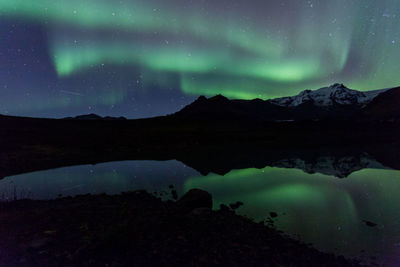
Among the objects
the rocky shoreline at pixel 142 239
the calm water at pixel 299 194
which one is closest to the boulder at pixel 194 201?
the rocky shoreline at pixel 142 239

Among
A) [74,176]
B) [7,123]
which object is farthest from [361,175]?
[7,123]

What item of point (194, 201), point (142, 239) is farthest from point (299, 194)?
point (142, 239)

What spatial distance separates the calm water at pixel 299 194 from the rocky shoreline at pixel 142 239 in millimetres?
1895

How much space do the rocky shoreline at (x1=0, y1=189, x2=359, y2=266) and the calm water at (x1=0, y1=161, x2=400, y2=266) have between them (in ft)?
6.22

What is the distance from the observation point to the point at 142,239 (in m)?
9.60

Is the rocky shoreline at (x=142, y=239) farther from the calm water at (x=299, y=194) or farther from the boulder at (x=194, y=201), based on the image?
the calm water at (x=299, y=194)

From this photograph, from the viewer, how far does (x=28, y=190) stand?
1931 centimetres

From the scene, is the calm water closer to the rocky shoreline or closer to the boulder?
the boulder

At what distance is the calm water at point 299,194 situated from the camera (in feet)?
35.5

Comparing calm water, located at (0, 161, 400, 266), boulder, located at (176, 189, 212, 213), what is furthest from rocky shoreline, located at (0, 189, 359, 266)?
calm water, located at (0, 161, 400, 266)

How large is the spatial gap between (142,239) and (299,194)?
543 inches

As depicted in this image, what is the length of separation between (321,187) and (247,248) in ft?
Result: 48.2

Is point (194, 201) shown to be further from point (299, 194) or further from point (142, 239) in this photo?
point (299, 194)

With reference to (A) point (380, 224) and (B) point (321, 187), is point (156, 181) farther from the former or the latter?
(A) point (380, 224)
